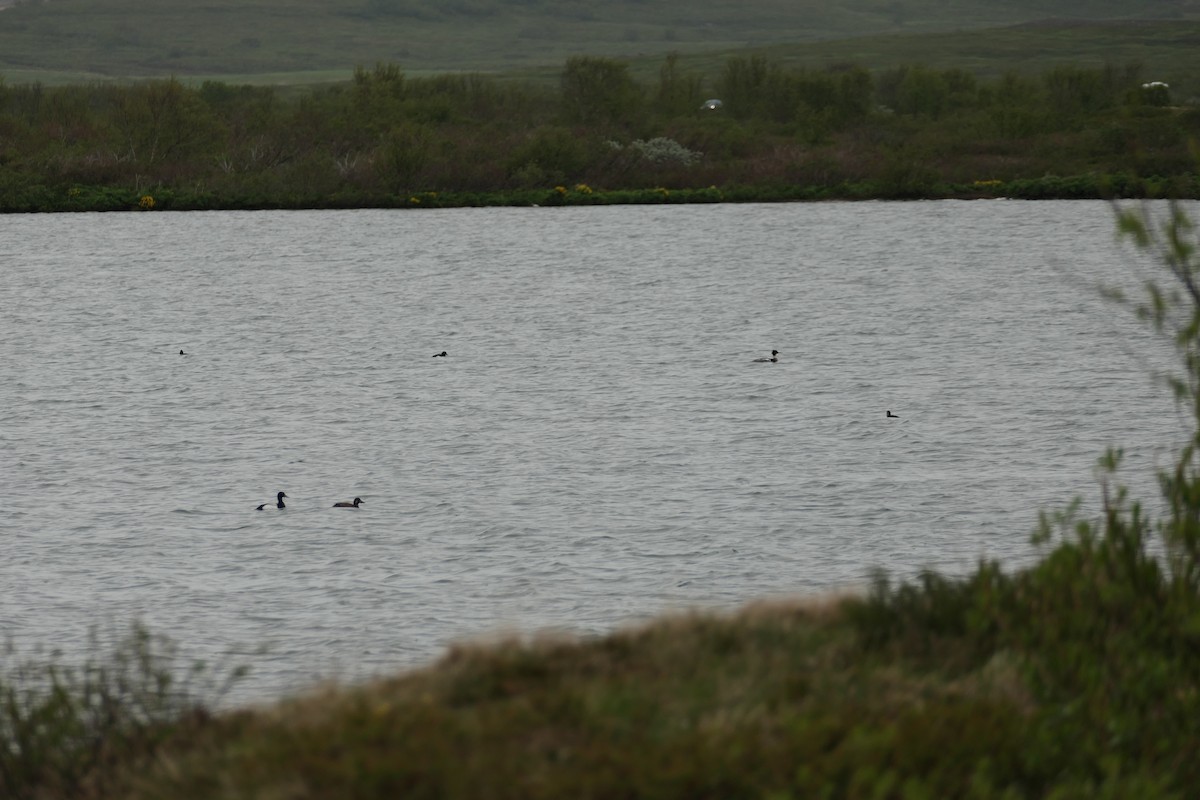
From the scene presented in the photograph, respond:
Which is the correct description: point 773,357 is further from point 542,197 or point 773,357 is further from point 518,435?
point 542,197

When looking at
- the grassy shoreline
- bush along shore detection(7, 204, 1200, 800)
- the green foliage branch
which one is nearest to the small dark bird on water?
the green foliage branch

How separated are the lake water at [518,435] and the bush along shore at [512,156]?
2158 cm

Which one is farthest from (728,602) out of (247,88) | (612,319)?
(247,88)

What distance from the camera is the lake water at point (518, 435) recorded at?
54.0ft

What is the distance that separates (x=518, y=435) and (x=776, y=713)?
734 inches

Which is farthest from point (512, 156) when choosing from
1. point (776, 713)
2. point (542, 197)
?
point (776, 713)

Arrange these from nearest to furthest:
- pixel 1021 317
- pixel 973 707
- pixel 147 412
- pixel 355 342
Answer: pixel 973 707
pixel 147 412
pixel 355 342
pixel 1021 317

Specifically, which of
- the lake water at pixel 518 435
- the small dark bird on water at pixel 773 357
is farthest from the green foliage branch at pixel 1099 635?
the small dark bird on water at pixel 773 357

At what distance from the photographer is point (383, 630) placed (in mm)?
15047

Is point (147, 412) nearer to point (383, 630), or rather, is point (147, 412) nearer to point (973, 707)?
point (383, 630)

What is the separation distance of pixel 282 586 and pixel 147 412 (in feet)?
44.2

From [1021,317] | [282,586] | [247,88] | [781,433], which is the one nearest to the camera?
[282,586]

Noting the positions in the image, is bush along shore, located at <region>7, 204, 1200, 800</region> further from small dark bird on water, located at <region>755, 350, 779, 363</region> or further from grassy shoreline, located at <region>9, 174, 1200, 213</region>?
grassy shoreline, located at <region>9, 174, 1200, 213</region>

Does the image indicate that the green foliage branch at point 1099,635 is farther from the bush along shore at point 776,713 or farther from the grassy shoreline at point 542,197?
the grassy shoreline at point 542,197
